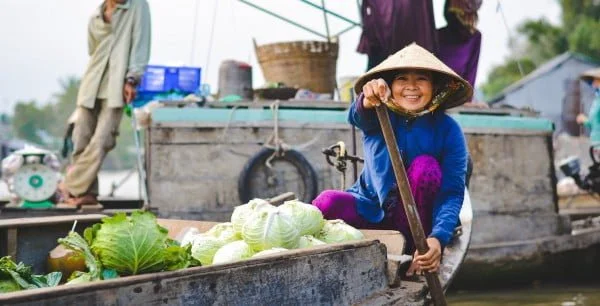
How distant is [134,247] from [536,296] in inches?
164

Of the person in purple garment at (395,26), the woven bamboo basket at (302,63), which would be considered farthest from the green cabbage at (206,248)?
the woven bamboo basket at (302,63)

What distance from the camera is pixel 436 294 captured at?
2.76m

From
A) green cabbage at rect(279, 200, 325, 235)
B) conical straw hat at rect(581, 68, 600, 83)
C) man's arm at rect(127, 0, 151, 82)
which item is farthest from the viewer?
conical straw hat at rect(581, 68, 600, 83)

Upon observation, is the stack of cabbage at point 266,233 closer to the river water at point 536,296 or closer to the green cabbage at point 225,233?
the green cabbage at point 225,233

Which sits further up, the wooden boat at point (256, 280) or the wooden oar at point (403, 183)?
the wooden oar at point (403, 183)

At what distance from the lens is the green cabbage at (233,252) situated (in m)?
2.45

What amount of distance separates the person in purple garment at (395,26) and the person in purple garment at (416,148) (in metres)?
2.74

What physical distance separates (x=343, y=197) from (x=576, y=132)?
25398 mm

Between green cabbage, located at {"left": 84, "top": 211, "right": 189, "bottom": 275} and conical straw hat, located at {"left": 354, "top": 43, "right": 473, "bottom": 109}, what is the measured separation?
1.31 m

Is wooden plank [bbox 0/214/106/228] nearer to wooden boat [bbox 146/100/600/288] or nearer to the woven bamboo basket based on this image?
wooden boat [bbox 146/100/600/288]

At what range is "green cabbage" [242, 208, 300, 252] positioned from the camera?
249 cm

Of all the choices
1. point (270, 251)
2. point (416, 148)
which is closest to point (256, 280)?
point (270, 251)

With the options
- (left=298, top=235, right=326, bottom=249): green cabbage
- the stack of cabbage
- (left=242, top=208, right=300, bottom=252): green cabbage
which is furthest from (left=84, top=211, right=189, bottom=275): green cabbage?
(left=298, top=235, right=326, bottom=249): green cabbage

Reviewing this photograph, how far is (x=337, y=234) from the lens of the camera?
2723 mm
